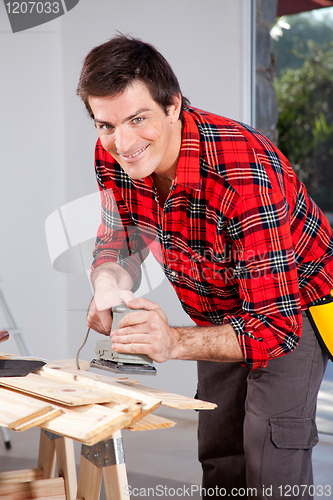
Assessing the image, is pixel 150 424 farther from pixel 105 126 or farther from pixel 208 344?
pixel 105 126

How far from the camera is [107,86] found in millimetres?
1108

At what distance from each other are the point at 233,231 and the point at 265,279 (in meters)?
0.13

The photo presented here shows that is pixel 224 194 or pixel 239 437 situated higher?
pixel 224 194

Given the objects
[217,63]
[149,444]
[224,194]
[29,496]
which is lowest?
[149,444]

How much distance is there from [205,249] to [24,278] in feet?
6.27

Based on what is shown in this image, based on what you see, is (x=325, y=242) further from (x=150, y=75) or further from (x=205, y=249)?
(x=150, y=75)

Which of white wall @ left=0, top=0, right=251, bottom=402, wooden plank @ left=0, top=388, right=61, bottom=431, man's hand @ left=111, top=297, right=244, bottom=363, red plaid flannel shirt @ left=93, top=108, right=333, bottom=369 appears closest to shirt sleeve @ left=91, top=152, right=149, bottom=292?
red plaid flannel shirt @ left=93, top=108, right=333, bottom=369

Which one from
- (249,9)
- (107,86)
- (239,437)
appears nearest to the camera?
(107,86)

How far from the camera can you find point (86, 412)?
0.95m

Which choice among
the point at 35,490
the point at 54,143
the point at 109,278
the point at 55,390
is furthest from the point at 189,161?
the point at 54,143

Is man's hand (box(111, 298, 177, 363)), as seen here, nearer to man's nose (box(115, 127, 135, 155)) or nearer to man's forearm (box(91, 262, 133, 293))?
Result: man's forearm (box(91, 262, 133, 293))

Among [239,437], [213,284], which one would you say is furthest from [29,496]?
[213,284]

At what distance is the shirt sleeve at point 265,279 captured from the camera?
1117 millimetres

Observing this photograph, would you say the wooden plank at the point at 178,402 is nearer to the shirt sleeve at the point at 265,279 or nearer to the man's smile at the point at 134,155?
the shirt sleeve at the point at 265,279
